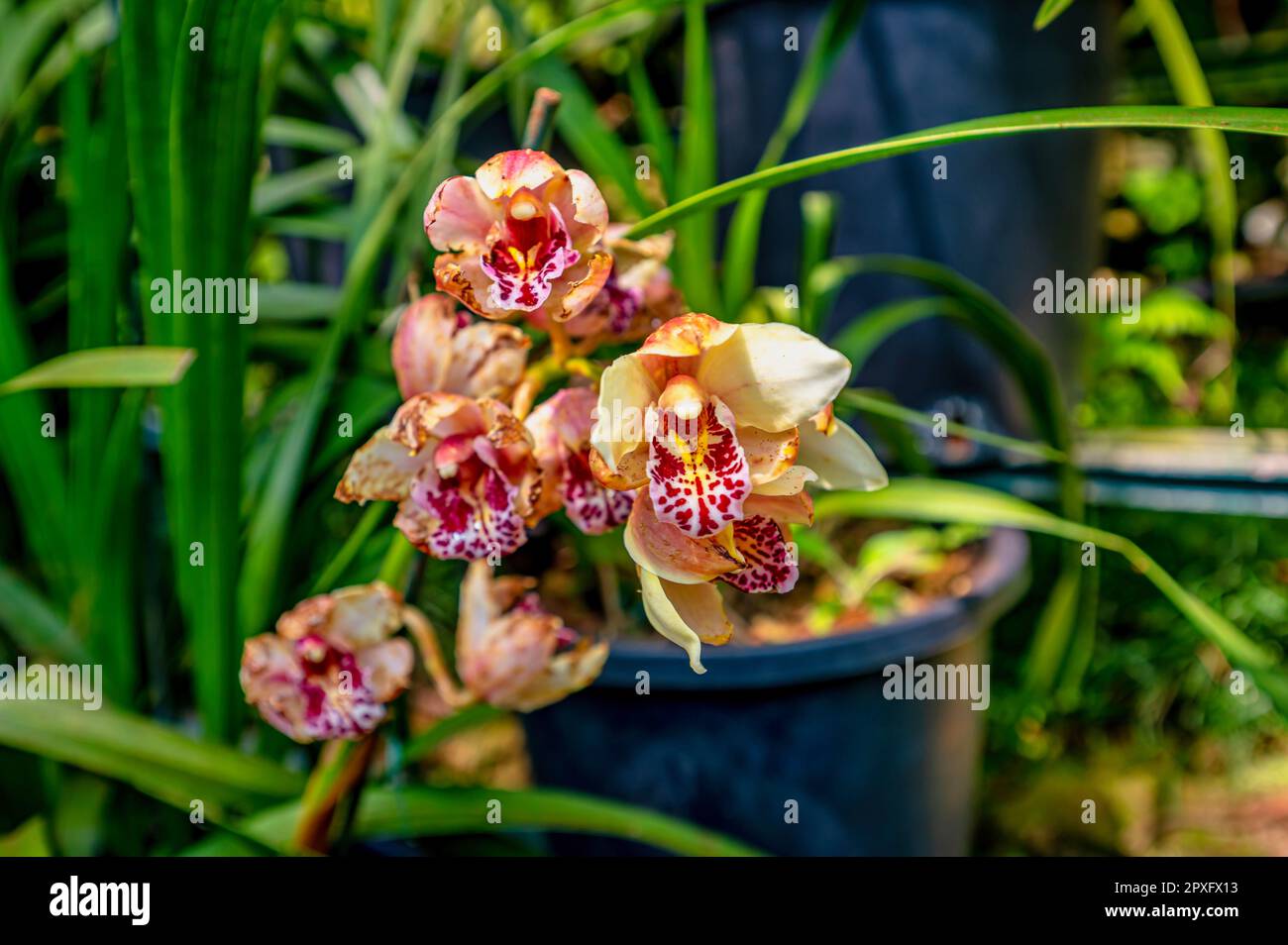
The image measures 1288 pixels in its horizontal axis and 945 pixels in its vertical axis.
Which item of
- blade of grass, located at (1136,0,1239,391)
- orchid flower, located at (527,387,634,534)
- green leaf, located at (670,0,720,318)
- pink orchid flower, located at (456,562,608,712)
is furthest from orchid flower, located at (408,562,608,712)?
blade of grass, located at (1136,0,1239,391)

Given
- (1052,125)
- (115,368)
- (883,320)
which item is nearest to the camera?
(1052,125)

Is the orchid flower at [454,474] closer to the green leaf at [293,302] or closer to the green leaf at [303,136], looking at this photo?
the green leaf at [293,302]

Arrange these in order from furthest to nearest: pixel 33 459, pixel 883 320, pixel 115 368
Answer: pixel 883 320 → pixel 33 459 → pixel 115 368

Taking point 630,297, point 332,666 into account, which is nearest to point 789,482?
point 630,297

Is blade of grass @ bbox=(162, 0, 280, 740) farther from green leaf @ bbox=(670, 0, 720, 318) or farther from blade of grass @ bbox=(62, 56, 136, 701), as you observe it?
green leaf @ bbox=(670, 0, 720, 318)

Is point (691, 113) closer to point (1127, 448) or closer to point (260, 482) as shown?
point (260, 482)

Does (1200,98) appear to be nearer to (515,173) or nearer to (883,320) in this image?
(883,320)
